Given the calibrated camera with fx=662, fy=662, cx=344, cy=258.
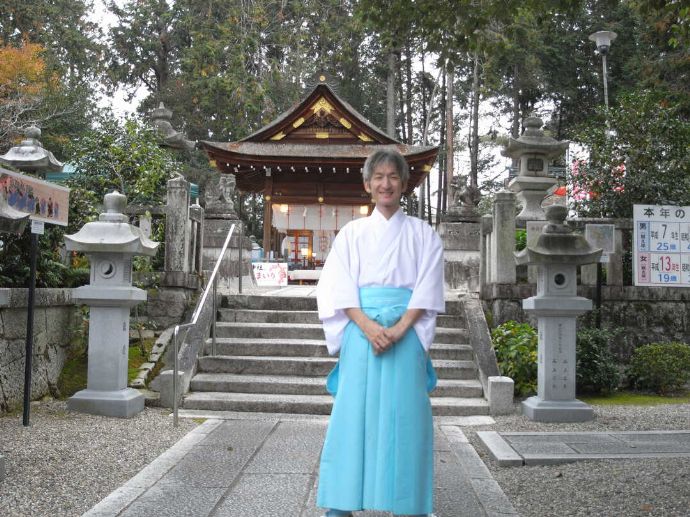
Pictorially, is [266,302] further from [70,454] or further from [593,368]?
[70,454]

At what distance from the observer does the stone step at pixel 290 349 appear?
7.87 meters

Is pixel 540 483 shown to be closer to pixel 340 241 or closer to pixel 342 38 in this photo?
pixel 340 241

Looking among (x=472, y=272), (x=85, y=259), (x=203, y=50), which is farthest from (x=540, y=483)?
(x=203, y=50)

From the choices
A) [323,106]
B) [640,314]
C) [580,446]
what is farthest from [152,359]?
[323,106]

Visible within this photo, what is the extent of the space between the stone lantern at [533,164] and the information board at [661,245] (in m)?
2.48

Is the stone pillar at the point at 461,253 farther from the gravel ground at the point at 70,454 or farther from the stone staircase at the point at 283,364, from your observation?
the gravel ground at the point at 70,454

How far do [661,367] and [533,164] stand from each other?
4.58 meters

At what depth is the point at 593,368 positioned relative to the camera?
7598 mm

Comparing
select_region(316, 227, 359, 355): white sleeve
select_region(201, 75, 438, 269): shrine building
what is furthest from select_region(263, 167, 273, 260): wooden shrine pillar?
select_region(316, 227, 359, 355): white sleeve

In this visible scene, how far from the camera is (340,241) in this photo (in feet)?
10.4

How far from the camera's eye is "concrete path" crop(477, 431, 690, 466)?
15.6 ft

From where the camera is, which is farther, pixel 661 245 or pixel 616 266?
pixel 616 266

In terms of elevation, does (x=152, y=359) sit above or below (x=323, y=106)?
below

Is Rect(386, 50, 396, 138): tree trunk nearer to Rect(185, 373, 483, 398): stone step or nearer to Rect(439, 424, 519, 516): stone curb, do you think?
Rect(185, 373, 483, 398): stone step
